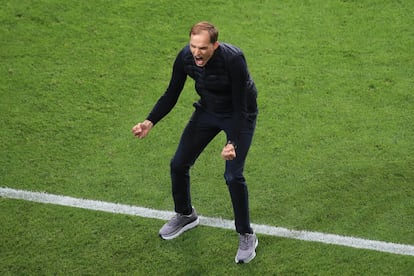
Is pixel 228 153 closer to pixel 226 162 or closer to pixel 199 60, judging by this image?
pixel 226 162

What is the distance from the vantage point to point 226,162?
6.34 m

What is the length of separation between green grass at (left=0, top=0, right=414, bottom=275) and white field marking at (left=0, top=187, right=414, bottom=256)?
8cm

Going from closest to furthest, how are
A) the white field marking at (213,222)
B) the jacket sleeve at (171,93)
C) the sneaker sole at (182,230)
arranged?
1. the jacket sleeve at (171,93)
2. the white field marking at (213,222)
3. the sneaker sole at (182,230)

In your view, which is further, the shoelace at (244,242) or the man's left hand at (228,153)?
the shoelace at (244,242)

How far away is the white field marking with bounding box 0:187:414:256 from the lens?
22.1 feet

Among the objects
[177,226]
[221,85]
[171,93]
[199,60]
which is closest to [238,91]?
[221,85]

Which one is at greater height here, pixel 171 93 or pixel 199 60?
pixel 199 60

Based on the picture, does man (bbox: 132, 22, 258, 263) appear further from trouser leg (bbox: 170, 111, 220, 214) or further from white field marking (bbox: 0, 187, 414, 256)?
white field marking (bbox: 0, 187, 414, 256)

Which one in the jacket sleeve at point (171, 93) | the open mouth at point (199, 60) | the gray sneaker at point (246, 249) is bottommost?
the gray sneaker at point (246, 249)

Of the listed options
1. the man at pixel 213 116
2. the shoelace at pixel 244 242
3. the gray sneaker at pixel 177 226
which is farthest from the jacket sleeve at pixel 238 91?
the gray sneaker at pixel 177 226

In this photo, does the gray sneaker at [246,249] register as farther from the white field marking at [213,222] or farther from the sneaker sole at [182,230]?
the sneaker sole at [182,230]

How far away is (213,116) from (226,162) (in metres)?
0.39

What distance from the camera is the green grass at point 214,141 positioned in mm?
6758

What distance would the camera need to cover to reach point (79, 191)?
738cm
